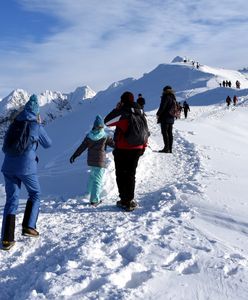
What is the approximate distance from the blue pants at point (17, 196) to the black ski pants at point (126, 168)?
5.32ft

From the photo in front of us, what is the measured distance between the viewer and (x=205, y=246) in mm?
5254

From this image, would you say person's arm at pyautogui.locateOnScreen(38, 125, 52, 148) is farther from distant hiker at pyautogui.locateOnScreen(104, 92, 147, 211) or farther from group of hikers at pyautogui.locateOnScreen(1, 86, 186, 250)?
distant hiker at pyautogui.locateOnScreen(104, 92, 147, 211)

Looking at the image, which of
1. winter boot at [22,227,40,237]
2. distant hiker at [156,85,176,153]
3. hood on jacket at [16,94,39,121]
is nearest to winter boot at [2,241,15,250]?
winter boot at [22,227,40,237]

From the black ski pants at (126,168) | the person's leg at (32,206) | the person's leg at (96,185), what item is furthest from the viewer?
the person's leg at (96,185)

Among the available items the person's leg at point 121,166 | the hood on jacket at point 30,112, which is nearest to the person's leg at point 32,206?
the hood on jacket at point 30,112

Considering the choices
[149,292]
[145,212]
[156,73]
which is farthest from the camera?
[156,73]

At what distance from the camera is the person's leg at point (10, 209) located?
5.72 meters

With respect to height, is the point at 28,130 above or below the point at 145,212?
above

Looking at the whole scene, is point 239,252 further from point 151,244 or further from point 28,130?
point 28,130

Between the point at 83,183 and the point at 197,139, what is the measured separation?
7.75 metres

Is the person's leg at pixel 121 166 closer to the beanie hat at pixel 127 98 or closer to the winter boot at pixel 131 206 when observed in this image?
the winter boot at pixel 131 206

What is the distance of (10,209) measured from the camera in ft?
19.0

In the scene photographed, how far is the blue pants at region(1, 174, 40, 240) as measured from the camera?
229 inches

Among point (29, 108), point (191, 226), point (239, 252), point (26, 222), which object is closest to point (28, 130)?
point (29, 108)
